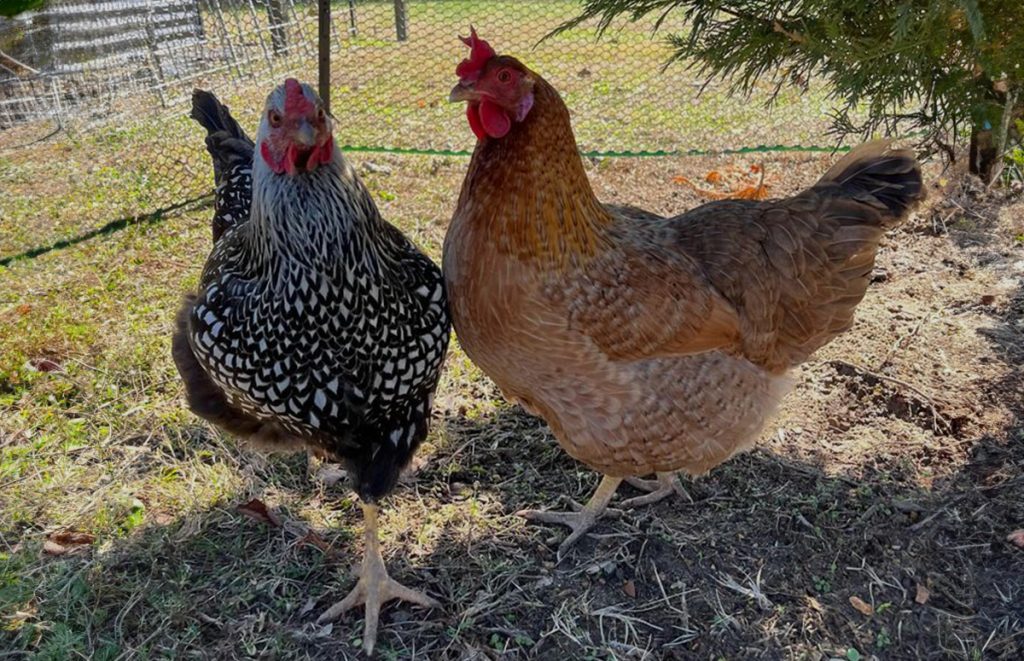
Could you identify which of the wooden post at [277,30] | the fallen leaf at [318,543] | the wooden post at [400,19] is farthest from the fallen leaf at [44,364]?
the wooden post at [400,19]

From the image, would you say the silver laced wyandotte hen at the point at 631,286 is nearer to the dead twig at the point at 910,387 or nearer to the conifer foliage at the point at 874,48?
the conifer foliage at the point at 874,48

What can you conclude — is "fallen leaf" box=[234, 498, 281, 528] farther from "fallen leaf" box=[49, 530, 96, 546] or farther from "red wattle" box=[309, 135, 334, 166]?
"red wattle" box=[309, 135, 334, 166]

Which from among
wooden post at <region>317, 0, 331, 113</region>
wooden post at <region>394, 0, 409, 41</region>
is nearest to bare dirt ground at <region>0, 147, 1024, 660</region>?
wooden post at <region>317, 0, 331, 113</region>

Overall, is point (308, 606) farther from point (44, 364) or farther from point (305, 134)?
point (44, 364)

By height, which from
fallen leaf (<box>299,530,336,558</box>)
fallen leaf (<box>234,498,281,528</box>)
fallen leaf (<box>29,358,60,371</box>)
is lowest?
fallen leaf (<box>299,530,336,558</box>)

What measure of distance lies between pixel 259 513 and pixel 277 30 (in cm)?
618

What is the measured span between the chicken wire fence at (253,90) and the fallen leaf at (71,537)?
2677 millimetres

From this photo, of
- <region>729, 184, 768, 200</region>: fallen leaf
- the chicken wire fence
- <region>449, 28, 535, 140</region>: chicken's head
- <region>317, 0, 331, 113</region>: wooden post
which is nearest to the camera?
<region>449, 28, 535, 140</region>: chicken's head

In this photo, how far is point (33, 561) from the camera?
7.52ft

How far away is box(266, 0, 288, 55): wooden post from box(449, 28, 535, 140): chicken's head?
19.5 ft

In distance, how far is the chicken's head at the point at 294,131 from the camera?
169cm

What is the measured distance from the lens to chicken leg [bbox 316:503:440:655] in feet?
7.01

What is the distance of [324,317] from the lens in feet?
5.83

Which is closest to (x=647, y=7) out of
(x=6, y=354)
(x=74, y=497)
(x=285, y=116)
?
(x=285, y=116)
